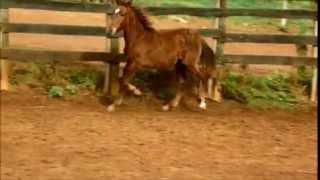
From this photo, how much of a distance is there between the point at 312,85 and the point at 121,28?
285cm

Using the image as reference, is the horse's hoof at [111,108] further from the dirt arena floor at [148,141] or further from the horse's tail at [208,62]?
the horse's tail at [208,62]

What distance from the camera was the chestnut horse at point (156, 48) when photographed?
30.4 ft

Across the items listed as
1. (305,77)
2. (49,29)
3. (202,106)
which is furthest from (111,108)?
(305,77)

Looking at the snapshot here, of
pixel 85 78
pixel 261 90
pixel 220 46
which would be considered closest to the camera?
pixel 220 46

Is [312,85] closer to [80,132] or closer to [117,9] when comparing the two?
[117,9]

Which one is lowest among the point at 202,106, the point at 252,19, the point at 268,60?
the point at 252,19

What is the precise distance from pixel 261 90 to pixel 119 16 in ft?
7.72

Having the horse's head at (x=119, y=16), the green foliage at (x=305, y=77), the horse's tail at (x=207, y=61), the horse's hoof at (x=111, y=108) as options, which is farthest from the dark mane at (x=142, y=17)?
the green foliage at (x=305, y=77)

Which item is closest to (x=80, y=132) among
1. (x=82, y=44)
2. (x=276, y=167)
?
(x=276, y=167)

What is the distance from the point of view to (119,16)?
9148 mm

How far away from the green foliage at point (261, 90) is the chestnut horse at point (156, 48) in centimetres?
61

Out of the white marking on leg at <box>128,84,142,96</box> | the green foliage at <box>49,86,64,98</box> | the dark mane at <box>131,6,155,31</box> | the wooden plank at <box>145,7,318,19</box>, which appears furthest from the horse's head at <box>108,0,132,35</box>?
the green foliage at <box>49,86,64,98</box>

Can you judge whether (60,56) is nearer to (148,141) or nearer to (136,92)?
(136,92)

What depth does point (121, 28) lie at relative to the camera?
9281 mm
